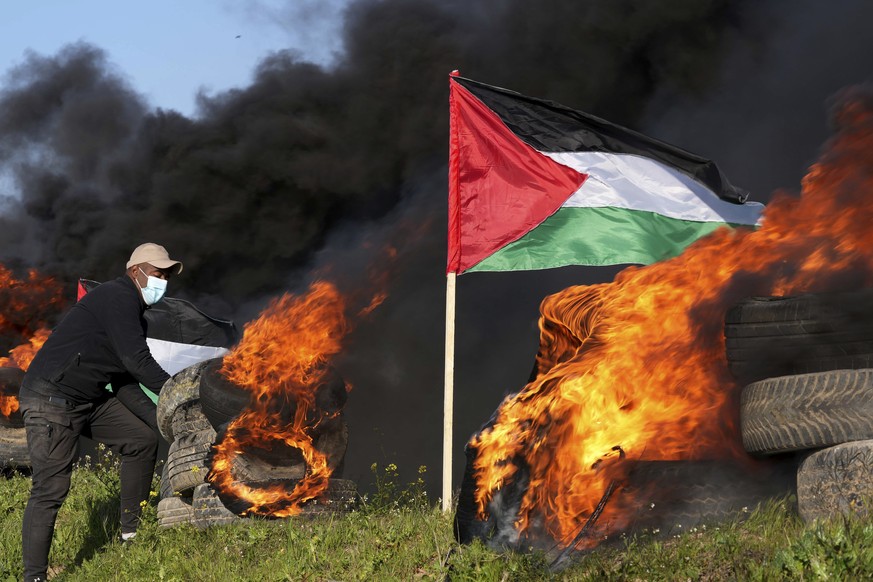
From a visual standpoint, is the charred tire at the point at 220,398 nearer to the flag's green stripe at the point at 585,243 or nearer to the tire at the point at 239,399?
the tire at the point at 239,399

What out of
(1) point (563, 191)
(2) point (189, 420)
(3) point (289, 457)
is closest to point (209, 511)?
(3) point (289, 457)

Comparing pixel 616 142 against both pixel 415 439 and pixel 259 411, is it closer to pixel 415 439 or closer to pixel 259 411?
pixel 259 411

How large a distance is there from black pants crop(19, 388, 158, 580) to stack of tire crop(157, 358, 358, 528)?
916mm

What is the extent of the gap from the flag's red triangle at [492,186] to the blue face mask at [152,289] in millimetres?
2760

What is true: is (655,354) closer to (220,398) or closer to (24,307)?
(220,398)

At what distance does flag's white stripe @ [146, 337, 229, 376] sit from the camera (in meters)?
14.3

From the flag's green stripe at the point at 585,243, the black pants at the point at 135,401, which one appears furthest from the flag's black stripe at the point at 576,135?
the black pants at the point at 135,401

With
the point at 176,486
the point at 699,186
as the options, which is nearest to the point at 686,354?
the point at 699,186

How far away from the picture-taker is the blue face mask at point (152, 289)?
7367mm

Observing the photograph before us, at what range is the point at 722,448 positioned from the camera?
269 inches

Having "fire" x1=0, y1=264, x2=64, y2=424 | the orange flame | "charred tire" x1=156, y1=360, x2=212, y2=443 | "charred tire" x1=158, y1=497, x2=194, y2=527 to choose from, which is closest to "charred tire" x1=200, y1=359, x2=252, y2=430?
"charred tire" x1=156, y1=360, x2=212, y2=443

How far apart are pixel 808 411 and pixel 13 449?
1118cm

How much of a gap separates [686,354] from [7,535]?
6343 mm

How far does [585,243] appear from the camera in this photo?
903 cm
